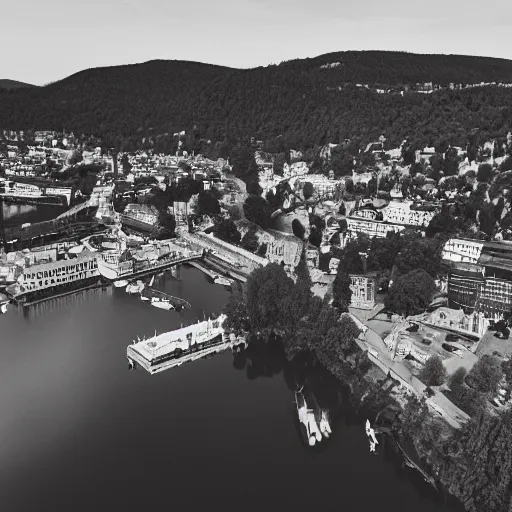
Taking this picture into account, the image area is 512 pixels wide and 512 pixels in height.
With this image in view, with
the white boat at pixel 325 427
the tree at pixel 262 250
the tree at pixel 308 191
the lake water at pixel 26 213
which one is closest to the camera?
the white boat at pixel 325 427

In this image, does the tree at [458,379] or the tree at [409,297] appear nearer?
the tree at [458,379]

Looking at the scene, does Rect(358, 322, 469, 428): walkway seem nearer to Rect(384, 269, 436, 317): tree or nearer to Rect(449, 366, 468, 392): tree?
Rect(449, 366, 468, 392): tree

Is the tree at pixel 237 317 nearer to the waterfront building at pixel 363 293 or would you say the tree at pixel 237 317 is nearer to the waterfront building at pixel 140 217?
the waterfront building at pixel 363 293

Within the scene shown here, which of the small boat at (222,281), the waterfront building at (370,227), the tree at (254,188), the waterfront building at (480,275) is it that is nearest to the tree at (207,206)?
the tree at (254,188)

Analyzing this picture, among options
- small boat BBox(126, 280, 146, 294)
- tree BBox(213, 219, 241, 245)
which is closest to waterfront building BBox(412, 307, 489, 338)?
small boat BBox(126, 280, 146, 294)

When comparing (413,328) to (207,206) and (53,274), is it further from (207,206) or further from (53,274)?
(207,206)

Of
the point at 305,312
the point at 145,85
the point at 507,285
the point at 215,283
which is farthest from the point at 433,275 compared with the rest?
the point at 145,85
